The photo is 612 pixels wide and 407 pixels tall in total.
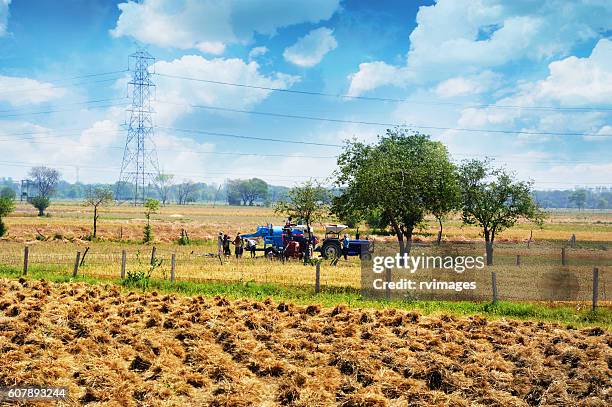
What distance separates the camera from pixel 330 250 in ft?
116

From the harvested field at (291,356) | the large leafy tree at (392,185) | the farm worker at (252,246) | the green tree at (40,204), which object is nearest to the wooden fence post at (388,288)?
the harvested field at (291,356)

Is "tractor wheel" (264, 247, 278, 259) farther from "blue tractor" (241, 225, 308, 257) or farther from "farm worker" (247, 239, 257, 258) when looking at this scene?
"farm worker" (247, 239, 257, 258)

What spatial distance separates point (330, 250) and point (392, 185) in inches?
287

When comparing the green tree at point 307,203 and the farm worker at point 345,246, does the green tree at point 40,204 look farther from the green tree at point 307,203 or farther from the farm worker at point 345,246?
the farm worker at point 345,246

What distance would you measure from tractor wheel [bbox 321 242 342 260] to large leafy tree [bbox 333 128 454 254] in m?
2.91

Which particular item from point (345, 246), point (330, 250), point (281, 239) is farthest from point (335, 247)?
point (281, 239)

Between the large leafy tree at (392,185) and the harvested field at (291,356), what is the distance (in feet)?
45.0

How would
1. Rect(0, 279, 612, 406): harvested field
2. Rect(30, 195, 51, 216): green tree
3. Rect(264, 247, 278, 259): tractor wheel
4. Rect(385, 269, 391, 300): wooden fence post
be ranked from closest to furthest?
Rect(0, 279, 612, 406): harvested field
Rect(385, 269, 391, 300): wooden fence post
Rect(264, 247, 278, 259): tractor wheel
Rect(30, 195, 51, 216): green tree

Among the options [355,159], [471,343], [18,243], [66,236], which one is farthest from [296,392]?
[66,236]

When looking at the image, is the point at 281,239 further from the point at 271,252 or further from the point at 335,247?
the point at 335,247

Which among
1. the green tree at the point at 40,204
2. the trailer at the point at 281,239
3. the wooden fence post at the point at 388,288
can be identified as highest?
the green tree at the point at 40,204

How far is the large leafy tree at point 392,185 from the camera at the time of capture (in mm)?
30031

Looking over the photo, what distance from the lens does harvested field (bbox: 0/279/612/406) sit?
10.5m

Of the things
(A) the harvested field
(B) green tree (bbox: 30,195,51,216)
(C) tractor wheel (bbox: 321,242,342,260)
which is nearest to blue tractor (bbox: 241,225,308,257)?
(C) tractor wheel (bbox: 321,242,342,260)
